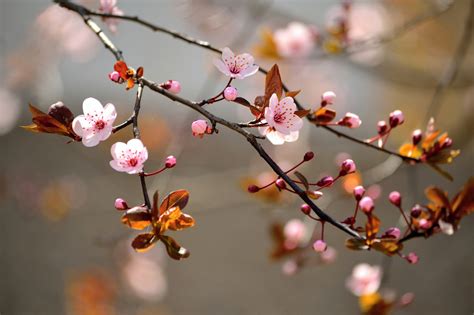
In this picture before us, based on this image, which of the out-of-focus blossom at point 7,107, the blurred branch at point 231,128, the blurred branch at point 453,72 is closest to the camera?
the blurred branch at point 231,128

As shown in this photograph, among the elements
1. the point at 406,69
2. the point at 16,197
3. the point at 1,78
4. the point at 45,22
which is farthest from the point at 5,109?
the point at 406,69

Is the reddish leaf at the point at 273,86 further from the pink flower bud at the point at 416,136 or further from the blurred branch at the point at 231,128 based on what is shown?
the pink flower bud at the point at 416,136

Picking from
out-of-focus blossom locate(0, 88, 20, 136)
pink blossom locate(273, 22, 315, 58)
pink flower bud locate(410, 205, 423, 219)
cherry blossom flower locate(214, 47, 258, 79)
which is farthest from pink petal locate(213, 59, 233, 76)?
out-of-focus blossom locate(0, 88, 20, 136)

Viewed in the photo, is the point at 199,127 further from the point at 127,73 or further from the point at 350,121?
the point at 350,121

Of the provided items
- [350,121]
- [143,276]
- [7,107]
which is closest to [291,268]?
[350,121]

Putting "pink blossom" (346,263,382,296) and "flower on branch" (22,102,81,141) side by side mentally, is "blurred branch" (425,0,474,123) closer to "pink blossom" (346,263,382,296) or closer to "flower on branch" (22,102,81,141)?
"pink blossom" (346,263,382,296)

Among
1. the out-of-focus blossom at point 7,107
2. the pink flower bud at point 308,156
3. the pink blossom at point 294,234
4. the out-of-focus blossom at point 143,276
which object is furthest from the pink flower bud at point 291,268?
the out-of-focus blossom at point 7,107

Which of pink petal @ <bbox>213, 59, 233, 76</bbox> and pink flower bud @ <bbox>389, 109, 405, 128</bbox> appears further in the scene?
pink flower bud @ <bbox>389, 109, 405, 128</bbox>
